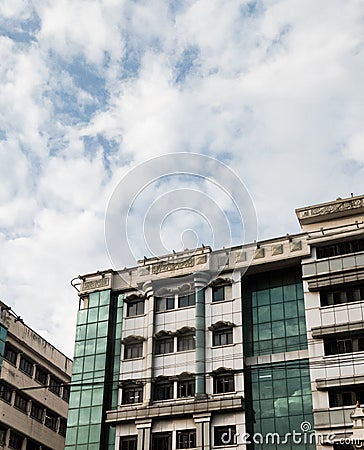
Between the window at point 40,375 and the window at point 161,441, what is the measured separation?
16.3m

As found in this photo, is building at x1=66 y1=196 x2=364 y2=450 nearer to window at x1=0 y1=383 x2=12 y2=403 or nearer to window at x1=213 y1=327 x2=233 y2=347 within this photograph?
window at x1=213 y1=327 x2=233 y2=347

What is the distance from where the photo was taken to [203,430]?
40.3 m

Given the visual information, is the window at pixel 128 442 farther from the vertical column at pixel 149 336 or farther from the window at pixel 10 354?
the window at pixel 10 354

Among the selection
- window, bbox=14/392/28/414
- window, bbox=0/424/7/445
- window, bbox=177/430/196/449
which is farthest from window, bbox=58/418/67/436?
window, bbox=177/430/196/449

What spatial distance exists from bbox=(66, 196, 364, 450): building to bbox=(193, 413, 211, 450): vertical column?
0.19 feet

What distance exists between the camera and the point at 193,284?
45.3 metres

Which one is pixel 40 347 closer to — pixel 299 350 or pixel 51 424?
pixel 51 424

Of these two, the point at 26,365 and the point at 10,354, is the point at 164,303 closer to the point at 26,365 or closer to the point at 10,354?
the point at 10,354

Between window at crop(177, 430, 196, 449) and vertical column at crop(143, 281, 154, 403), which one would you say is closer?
window at crop(177, 430, 196, 449)

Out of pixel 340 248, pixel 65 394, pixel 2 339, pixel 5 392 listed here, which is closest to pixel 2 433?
pixel 5 392

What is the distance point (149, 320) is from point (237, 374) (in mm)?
7291

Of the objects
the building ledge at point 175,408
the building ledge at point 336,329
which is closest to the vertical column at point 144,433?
the building ledge at point 175,408

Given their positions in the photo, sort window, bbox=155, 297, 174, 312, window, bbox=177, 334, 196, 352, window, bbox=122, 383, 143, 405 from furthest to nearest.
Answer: window, bbox=155, 297, 174, 312 < window, bbox=177, 334, 196, 352 < window, bbox=122, 383, 143, 405

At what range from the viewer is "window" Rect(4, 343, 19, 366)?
51219 mm
